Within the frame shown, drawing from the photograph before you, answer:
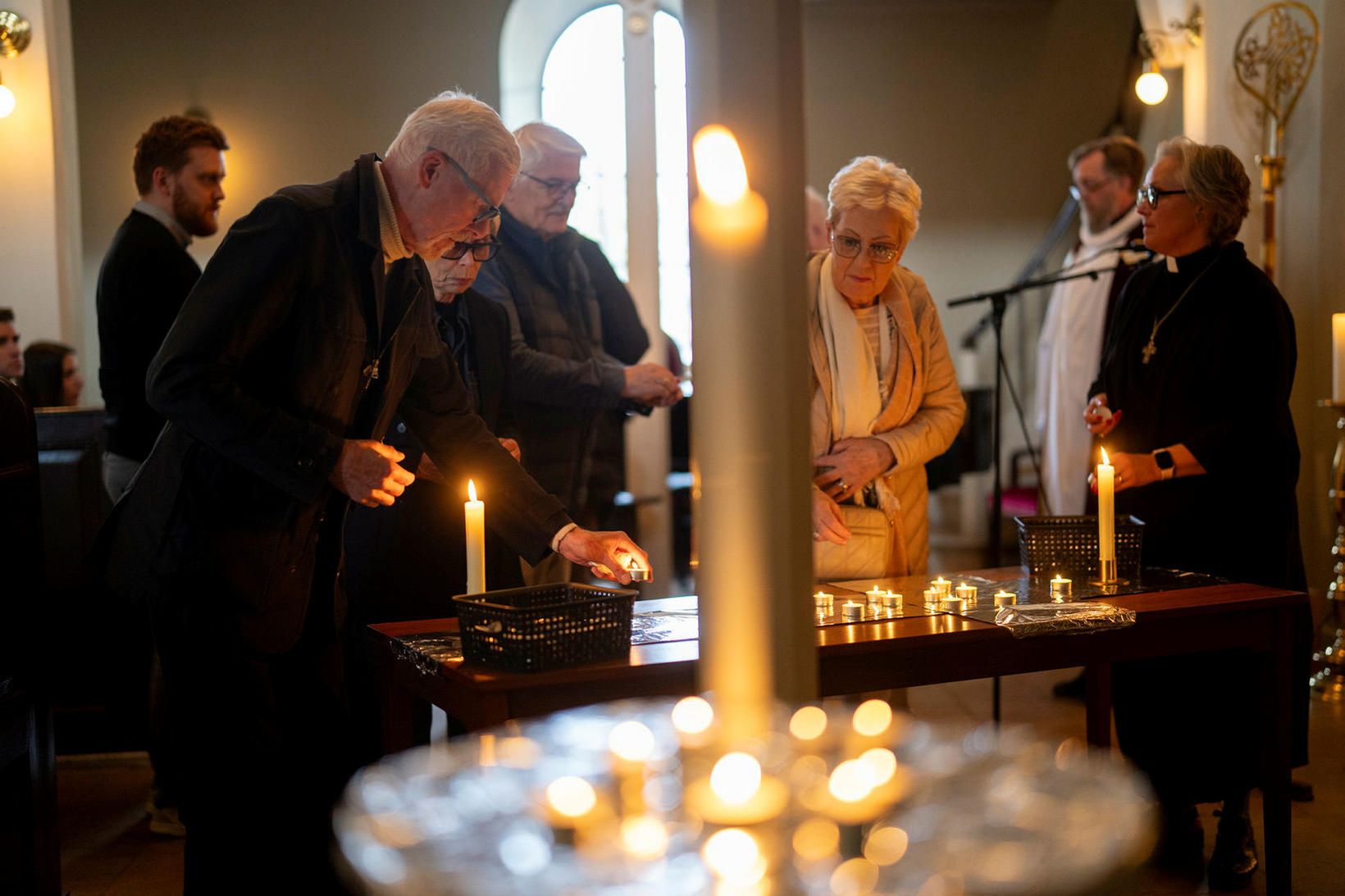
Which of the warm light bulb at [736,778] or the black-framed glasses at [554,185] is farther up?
the black-framed glasses at [554,185]

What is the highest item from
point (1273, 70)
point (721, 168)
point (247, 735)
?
point (1273, 70)

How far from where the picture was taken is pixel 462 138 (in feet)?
6.74

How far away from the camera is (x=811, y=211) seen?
14.6ft

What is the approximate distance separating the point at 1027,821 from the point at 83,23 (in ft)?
25.6

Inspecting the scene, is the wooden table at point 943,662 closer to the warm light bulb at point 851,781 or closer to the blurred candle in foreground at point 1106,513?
the blurred candle in foreground at point 1106,513

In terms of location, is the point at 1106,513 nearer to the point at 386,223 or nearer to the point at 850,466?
the point at 850,466

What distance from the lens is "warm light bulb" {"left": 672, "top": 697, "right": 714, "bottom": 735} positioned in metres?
0.96

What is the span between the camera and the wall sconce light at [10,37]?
4.75 metres

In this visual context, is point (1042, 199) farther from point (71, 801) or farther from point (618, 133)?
point (71, 801)

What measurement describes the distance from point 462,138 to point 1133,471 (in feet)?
5.06

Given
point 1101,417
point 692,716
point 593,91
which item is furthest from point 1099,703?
point 593,91

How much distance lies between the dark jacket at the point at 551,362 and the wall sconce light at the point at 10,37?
8.39ft

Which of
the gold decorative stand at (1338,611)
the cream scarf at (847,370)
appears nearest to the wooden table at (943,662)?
the cream scarf at (847,370)

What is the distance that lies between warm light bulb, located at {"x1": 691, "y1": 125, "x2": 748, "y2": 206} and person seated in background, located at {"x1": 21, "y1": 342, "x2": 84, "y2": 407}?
4.44 m
